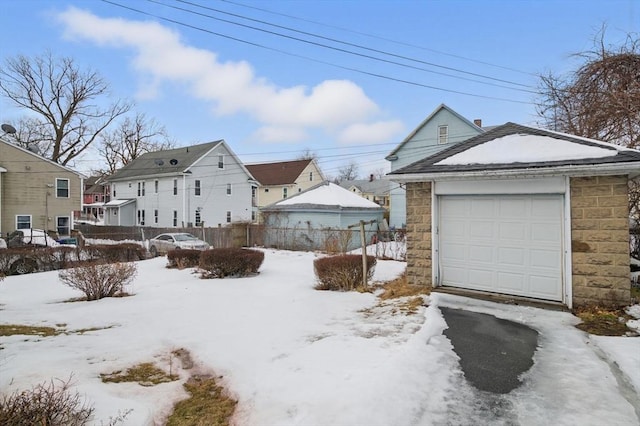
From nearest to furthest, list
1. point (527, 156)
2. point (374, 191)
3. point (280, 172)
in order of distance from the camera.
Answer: point (527, 156)
point (280, 172)
point (374, 191)

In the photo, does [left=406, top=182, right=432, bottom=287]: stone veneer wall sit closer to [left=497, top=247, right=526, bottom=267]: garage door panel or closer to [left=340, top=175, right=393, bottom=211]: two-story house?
[left=497, top=247, right=526, bottom=267]: garage door panel

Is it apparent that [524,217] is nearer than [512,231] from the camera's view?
Yes

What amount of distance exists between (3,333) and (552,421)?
7430 mm

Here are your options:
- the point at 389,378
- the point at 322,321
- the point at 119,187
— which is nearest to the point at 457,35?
the point at 322,321

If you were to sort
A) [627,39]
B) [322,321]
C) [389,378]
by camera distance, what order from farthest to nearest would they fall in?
[627,39]
[322,321]
[389,378]

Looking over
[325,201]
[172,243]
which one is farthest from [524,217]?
[172,243]

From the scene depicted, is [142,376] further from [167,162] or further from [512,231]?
[167,162]

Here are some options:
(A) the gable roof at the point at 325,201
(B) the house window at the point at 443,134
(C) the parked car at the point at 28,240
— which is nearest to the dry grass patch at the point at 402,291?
(A) the gable roof at the point at 325,201

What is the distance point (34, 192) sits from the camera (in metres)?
25.0

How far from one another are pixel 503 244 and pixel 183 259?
10692mm

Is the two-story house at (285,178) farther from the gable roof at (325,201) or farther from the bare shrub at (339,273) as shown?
the bare shrub at (339,273)

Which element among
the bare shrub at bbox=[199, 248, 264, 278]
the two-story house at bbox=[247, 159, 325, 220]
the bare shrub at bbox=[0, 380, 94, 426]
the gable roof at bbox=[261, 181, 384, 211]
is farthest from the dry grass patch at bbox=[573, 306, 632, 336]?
the two-story house at bbox=[247, 159, 325, 220]

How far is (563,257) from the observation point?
7039 millimetres

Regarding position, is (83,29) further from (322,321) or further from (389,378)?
(389,378)
